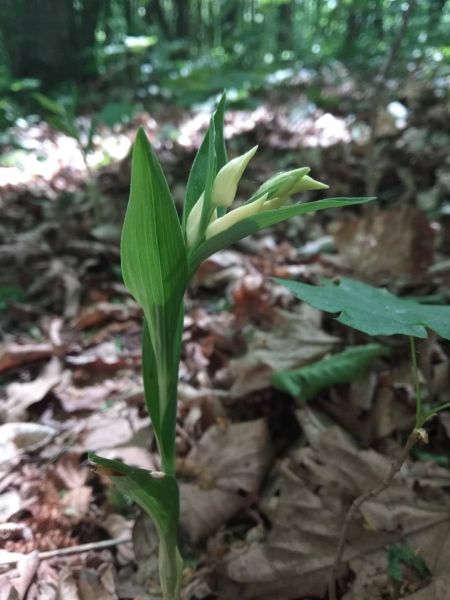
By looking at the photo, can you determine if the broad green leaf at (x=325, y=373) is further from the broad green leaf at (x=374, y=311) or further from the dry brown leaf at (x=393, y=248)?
the dry brown leaf at (x=393, y=248)

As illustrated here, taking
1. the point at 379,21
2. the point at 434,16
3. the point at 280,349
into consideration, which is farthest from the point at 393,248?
the point at 379,21

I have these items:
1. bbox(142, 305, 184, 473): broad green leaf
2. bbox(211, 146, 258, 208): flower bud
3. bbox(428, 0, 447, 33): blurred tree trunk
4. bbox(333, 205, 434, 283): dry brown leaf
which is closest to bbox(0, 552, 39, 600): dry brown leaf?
bbox(142, 305, 184, 473): broad green leaf

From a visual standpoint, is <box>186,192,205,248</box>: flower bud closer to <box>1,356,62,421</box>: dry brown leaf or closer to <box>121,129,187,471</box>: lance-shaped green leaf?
<box>121,129,187,471</box>: lance-shaped green leaf

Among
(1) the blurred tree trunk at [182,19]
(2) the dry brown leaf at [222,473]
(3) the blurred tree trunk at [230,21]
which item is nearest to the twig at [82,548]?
(2) the dry brown leaf at [222,473]

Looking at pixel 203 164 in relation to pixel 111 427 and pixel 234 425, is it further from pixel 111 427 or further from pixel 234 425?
pixel 111 427

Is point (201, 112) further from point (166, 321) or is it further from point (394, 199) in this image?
point (166, 321)

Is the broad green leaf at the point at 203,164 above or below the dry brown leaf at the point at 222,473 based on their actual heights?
above
